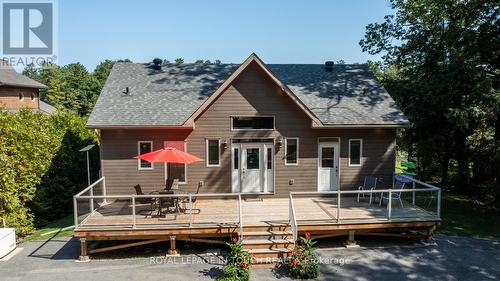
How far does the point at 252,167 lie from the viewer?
1351 centimetres

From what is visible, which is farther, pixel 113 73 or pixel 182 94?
pixel 113 73

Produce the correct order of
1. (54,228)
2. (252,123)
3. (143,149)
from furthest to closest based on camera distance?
(252,123) < (143,149) < (54,228)

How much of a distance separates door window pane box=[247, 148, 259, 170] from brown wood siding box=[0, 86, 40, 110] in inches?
1088

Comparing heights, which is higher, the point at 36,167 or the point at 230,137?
the point at 230,137

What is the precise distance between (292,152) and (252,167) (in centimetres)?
162

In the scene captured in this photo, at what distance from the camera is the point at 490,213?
1494 centimetres

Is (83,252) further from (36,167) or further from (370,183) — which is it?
(370,183)

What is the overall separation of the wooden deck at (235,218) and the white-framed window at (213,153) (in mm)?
1539

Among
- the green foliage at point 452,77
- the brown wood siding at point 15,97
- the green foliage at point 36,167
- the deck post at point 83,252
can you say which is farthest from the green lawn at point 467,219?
the brown wood siding at point 15,97

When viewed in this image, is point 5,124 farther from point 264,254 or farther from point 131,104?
point 264,254

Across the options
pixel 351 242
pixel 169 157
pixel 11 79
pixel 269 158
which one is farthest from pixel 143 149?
pixel 11 79

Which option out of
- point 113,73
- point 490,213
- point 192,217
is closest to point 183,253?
point 192,217

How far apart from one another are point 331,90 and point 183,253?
918 cm

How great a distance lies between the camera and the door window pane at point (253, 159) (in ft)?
44.2
